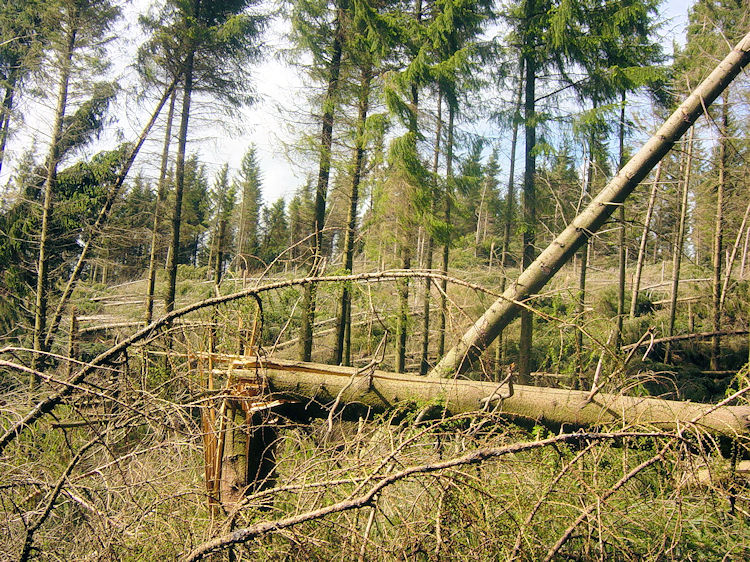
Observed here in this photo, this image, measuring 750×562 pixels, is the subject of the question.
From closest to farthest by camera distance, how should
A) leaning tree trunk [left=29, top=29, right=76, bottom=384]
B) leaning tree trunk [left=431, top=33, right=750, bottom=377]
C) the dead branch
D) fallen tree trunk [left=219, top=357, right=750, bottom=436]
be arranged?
the dead branch, fallen tree trunk [left=219, top=357, right=750, bottom=436], leaning tree trunk [left=431, top=33, right=750, bottom=377], leaning tree trunk [left=29, top=29, right=76, bottom=384]

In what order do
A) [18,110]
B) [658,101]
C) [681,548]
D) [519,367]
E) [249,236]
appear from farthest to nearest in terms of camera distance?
[249,236] < [658,101] < [18,110] < [519,367] < [681,548]

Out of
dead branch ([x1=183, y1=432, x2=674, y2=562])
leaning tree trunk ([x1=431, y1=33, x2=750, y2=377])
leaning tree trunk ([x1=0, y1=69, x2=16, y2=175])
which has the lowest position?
dead branch ([x1=183, y1=432, x2=674, y2=562])

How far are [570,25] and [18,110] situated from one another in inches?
567

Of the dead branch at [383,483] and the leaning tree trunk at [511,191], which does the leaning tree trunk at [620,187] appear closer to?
the dead branch at [383,483]

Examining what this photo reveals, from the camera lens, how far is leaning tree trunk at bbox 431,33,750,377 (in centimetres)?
535

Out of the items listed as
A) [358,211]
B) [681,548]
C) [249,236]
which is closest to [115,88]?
[358,211]

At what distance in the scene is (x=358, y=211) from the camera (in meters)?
11.4

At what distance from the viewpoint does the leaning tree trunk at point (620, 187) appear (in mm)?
5348

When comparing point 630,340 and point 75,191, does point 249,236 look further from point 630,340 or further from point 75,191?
point 630,340

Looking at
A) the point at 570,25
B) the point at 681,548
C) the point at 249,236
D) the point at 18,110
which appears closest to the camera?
the point at 681,548

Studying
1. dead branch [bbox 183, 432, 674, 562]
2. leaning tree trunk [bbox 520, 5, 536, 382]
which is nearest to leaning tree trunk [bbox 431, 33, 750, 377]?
dead branch [bbox 183, 432, 674, 562]

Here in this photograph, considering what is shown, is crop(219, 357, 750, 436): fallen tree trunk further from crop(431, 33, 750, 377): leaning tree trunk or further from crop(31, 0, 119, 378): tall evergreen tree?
crop(31, 0, 119, 378): tall evergreen tree

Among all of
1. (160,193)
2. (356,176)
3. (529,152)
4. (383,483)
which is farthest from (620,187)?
(160,193)

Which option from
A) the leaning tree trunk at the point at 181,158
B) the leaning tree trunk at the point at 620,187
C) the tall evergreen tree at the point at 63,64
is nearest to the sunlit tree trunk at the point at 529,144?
the leaning tree trunk at the point at 620,187
